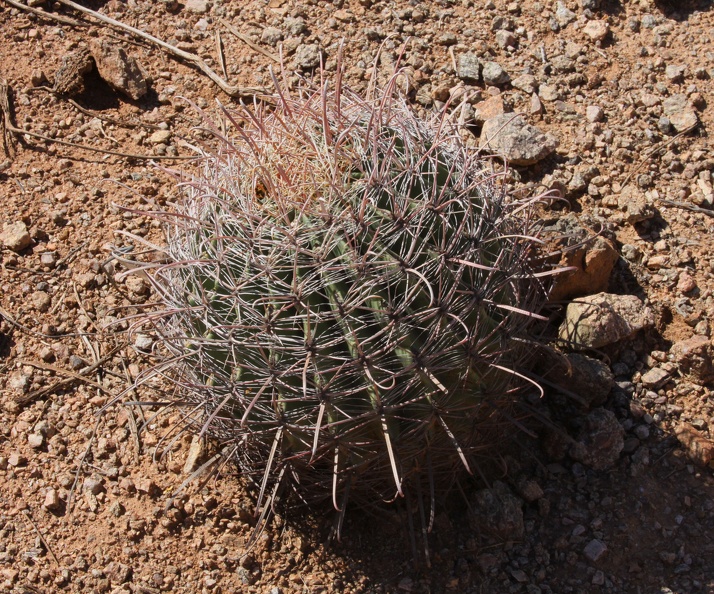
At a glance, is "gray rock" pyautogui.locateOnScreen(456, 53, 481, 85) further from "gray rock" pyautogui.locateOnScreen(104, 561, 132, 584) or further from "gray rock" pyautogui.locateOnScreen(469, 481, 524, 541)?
"gray rock" pyautogui.locateOnScreen(104, 561, 132, 584)

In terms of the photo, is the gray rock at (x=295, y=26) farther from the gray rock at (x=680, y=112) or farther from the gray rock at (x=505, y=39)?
the gray rock at (x=680, y=112)

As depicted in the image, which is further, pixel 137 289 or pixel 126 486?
pixel 137 289

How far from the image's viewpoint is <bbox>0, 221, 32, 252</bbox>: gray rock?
12.5 ft

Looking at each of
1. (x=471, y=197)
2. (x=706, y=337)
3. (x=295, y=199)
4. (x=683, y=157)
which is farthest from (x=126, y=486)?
(x=683, y=157)

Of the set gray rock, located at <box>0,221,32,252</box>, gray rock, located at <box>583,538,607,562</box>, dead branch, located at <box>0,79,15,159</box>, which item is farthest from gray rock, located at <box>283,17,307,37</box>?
gray rock, located at <box>583,538,607,562</box>

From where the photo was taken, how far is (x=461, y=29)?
15.1 feet

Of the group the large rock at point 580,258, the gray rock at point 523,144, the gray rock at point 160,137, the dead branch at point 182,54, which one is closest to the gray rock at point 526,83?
the gray rock at point 523,144

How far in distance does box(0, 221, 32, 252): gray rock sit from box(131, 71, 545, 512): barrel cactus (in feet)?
4.33

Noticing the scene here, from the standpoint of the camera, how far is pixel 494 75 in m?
4.35

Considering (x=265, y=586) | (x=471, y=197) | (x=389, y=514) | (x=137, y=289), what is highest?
(x=471, y=197)

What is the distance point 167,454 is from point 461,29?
2.80 m

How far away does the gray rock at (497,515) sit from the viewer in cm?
300

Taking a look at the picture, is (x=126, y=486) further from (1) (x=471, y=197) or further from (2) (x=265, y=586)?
(1) (x=471, y=197)

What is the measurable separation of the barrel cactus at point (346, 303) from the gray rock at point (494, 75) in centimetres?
166
